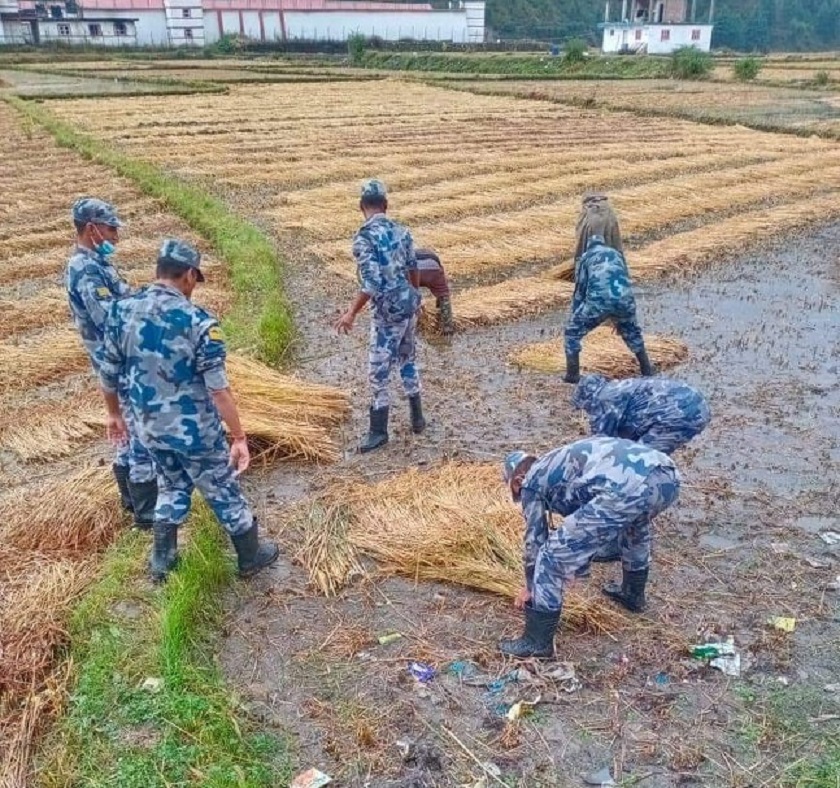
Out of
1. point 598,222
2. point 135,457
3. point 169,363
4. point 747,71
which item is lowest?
point 747,71

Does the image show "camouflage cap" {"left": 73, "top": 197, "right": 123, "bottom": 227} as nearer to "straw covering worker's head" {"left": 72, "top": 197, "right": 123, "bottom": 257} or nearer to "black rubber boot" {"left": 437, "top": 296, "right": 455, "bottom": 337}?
"straw covering worker's head" {"left": 72, "top": 197, "right": 123, "bottom": 257}

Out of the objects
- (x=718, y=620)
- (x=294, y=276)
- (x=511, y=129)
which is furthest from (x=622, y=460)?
(x=511, y=129)

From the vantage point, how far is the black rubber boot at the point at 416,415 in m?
6.31

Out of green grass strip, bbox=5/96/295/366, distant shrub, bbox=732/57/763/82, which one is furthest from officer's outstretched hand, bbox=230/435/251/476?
distant shrub, bbox=732/57/763/82

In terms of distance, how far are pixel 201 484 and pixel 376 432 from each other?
6.94ft

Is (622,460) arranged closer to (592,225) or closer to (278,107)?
(592,225)

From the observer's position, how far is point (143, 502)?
4840 mm

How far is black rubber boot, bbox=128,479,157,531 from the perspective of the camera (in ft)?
15.7

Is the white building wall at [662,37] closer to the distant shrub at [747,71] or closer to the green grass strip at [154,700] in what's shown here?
the distant shrub at [747,71]

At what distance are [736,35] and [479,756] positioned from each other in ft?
293

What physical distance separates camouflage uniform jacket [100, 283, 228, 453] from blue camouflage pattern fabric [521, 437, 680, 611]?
1.59 metres

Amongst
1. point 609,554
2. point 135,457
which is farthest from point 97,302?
point 609,554

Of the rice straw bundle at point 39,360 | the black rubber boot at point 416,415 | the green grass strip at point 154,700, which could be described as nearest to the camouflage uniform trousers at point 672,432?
the green grass strip at point 154,700

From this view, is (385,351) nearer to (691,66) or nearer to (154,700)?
(154,700)
